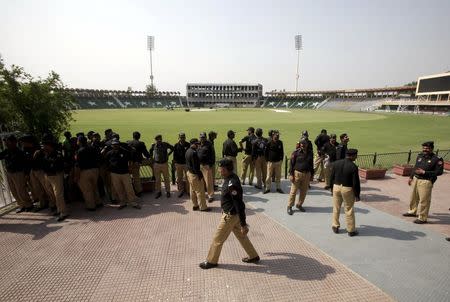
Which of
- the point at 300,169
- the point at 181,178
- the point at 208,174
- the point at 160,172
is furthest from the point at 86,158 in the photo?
the point at 300,169

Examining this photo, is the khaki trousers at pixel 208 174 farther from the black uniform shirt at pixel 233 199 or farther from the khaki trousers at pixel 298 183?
the black uniform shirt at pixel 233 199

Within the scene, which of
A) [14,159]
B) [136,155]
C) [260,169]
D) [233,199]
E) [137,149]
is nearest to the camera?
[233,199]

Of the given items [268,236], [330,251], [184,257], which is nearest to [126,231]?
[184,257]

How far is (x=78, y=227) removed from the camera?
259 inches

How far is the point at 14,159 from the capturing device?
7211mm

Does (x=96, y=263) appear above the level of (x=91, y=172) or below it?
below

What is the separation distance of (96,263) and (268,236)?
369 centimetres

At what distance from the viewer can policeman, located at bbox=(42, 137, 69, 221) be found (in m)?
6.75

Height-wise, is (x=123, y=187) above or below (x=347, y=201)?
below

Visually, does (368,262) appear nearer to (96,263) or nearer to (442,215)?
(442,215)


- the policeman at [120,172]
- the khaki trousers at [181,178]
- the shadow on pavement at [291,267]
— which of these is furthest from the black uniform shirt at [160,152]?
the shadow on pavement at [291,267]

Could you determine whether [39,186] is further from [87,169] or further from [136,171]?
[136,171]

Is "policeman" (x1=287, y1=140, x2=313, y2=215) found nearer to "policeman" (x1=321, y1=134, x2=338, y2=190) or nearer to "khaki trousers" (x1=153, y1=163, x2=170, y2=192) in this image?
"policeman" (x1=321, y1=134, x2=338, y2=190)

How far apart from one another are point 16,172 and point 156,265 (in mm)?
5352
